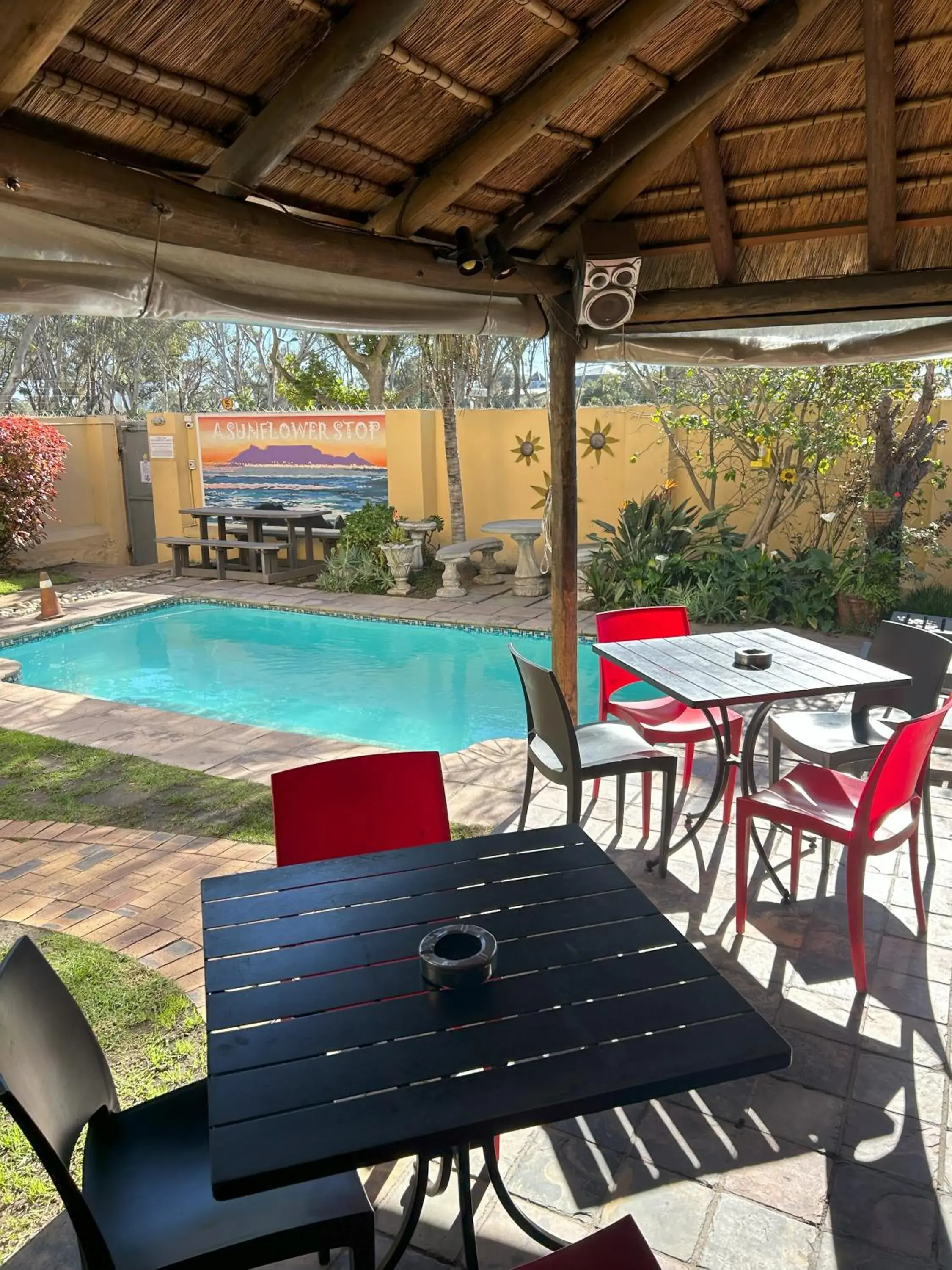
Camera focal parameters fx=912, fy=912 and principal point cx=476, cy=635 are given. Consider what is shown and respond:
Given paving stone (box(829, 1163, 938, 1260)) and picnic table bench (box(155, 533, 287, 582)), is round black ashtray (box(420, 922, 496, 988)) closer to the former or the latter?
paving stone (box(829, 1163, 938, 1260))

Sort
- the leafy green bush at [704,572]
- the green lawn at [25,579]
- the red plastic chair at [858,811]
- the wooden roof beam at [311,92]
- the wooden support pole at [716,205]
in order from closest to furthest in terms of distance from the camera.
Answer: the wooden roof beam at [311,92], the red plastic chair at [858,811], the wooden support pole at [716,205], the leafy green bush at [704,572], the green lawn at [25,579]

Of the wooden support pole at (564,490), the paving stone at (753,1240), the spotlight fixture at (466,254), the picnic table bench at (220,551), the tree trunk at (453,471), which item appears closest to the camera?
the paving stone at (753,1240)

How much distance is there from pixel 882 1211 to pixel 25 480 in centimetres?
1207

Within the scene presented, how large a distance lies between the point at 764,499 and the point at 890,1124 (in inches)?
313

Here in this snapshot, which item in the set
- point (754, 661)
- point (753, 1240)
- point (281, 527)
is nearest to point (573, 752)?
point (754, 661)

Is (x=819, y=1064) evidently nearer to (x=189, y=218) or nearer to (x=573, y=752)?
(x=573, y=752)

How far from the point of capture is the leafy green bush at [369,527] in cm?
1134

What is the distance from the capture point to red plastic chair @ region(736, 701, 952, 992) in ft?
9.14

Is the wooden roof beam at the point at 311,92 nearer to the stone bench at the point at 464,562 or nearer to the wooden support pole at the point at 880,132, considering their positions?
the wooden support pole at the point at 880,132

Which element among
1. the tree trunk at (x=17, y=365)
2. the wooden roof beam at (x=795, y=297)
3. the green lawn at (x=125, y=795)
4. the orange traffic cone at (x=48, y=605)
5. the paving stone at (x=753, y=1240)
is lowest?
the paving stone at (x=753, y=1240)

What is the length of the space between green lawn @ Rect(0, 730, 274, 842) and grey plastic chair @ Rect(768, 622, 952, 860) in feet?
7.44

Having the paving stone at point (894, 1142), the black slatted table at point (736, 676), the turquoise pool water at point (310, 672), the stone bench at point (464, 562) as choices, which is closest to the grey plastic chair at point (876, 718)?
the black slatted table at point (736, 676)

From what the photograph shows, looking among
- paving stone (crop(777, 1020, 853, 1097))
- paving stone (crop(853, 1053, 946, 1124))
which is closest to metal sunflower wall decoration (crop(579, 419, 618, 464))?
paving stone (crop(777, 1020, 853, 1097))

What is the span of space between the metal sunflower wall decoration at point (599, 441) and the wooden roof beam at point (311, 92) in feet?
25.4
